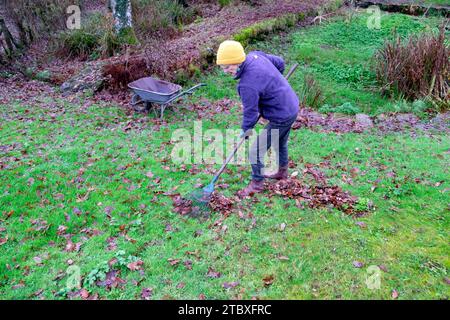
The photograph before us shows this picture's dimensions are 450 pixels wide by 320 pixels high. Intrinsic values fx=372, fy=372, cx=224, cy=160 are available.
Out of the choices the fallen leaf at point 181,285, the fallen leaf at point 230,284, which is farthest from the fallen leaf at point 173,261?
the fallen leaf at point 230,284

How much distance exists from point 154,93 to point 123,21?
Result: 214 inches

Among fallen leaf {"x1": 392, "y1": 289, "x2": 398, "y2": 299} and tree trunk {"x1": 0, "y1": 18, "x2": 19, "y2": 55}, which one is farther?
tree trunk {"x1": 0, "y1": 18, "x2": 19, "y2": 55}

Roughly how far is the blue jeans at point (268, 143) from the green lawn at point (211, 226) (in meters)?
0.44

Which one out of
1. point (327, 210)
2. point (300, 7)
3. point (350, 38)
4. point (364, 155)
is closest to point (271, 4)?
point (300, 7)

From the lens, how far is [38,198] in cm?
534

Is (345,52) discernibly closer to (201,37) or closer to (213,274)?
(201,37)

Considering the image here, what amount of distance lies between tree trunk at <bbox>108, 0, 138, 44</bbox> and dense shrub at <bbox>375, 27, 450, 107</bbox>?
747cm

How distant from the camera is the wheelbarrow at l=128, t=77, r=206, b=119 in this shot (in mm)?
7574

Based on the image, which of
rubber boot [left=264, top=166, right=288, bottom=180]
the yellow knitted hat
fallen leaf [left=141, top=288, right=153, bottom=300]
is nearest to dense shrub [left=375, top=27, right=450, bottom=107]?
rubber boot [left=264, top=166, right=288, bottom=180]

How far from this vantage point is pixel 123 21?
38.1 feet

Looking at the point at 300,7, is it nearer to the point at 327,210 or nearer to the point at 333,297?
the point at 327,210

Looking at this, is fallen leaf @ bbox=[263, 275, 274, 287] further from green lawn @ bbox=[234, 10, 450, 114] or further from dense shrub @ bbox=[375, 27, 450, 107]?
dense shrub @ bbox=[375, 27, 450, 107]

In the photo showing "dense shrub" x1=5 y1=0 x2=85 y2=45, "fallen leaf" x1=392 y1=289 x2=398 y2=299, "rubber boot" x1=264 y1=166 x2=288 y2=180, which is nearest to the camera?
"fallen leaf" x1=392 y1=289 x2=398 y2=299

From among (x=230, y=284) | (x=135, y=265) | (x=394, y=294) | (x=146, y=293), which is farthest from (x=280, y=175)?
(x=146, y=293)
